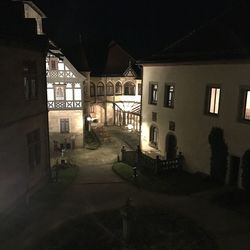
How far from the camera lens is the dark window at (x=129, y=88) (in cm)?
4078

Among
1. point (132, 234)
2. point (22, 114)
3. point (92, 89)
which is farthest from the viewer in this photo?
point (92, 89)

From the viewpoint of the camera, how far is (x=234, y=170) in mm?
17719

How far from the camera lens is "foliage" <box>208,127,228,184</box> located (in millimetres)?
17828

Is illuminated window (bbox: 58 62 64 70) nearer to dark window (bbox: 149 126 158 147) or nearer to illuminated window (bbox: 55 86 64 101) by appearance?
illuminated window (bbox: 55 86 64 101)

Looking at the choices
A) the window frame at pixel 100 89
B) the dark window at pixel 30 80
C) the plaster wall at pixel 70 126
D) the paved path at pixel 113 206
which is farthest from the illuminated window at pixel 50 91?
the dark window at pixel 30 80

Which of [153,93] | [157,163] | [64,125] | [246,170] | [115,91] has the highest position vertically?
[153,93]

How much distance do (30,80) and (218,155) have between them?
11977mm

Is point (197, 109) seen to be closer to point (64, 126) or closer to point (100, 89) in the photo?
point (64, 126)

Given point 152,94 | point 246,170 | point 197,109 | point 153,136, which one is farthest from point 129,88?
point 246,170

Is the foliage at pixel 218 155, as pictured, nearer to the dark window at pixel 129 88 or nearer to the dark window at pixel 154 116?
the dark window at pixel 154 116

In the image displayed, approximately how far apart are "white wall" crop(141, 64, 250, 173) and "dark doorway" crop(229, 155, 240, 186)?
0.54 metres

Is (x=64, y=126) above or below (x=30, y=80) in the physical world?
below

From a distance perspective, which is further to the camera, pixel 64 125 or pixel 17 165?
pixel 64 125

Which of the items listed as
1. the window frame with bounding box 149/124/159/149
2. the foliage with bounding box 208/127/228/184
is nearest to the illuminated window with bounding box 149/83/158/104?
the window frame with bounding box 149/124/159/149
